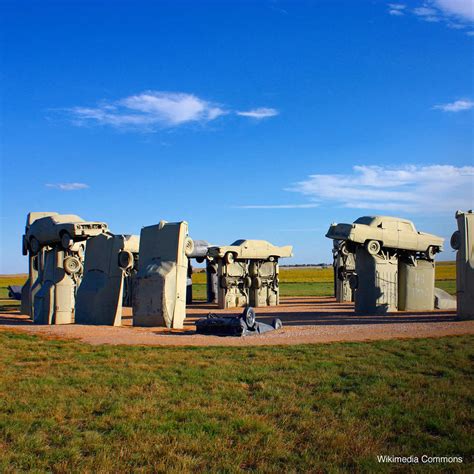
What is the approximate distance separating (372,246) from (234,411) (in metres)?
16.9

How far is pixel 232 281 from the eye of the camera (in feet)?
103

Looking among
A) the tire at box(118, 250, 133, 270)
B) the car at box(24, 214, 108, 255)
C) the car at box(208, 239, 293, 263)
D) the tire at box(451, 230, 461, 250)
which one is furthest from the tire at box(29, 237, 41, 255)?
the tire at box(451, 230, 461, 250)

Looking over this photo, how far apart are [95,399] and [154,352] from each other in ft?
14.8

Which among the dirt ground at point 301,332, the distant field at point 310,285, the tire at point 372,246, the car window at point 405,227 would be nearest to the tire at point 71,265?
the dirt ground at point 301,332

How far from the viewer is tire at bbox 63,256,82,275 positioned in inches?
841

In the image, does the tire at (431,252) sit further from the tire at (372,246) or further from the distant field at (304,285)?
the distant field at (304,285)

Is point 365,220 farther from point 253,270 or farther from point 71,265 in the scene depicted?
point 71,265

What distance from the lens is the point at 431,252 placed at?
84.6ft

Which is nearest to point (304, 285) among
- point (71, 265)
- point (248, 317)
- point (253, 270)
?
point (253, 270)

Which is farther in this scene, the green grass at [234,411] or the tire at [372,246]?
the tire at [372,246]

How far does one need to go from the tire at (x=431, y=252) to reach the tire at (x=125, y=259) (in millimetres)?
13544

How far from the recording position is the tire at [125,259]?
65.3 ft

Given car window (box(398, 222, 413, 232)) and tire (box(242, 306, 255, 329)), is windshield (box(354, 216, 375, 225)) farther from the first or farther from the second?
tire (box(242, 306, 255, 329))

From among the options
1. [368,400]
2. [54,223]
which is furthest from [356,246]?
[368,400]
